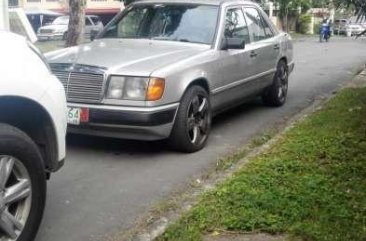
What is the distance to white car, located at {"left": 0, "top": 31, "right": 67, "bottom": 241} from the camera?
3744 mm

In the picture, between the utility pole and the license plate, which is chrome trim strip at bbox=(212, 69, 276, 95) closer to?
the license plate

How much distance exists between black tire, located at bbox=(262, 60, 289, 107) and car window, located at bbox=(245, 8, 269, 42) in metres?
0.74

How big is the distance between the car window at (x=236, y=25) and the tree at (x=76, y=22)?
7.00 m

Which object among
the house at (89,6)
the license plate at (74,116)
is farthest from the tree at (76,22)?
Answer: the house at (89,6)

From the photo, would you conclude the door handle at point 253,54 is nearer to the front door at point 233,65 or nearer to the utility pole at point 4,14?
the front door at point 233,65

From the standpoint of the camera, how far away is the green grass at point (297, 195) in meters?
4.23

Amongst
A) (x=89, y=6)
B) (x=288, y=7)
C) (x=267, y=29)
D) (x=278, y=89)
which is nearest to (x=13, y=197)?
(x=267, y=29)

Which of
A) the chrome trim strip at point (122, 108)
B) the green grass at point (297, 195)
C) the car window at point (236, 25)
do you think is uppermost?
the car window at point (236, 25)

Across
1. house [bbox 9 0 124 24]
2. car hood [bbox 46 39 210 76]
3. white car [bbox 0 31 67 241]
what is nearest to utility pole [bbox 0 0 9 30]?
car hood [bbox 46 39 210 76]

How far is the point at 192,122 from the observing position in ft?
21.7

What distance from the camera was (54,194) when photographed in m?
5.29

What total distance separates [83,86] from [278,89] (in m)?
4.06

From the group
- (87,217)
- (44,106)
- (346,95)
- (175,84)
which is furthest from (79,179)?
(346,95)

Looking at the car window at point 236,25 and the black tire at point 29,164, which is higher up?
the car window at point 236,25
